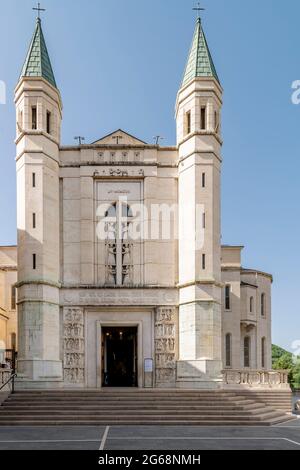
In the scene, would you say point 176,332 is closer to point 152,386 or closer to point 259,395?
point 152,386

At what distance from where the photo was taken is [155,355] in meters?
29.3

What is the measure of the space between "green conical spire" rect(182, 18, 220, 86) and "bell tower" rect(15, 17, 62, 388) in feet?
24.1

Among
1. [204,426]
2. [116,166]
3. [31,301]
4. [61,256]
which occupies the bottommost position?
[204,426]

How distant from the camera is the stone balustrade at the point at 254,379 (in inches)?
1073

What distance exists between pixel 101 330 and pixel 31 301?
421 cm

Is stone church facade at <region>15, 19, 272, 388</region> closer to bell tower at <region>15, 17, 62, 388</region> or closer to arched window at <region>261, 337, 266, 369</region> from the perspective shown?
bell tower at <region>15, 17, 62, 388</region>

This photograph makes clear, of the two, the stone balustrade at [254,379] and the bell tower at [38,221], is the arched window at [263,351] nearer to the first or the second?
the stone balustrade at [254,379]

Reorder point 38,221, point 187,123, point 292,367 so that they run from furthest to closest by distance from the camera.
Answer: point 292,367 → point 187,123 → point 38,221

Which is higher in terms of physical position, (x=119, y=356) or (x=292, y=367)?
(x=119, y=356)

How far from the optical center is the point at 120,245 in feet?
100

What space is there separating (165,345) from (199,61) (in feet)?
49.7

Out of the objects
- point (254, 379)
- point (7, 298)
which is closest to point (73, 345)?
point (254, 379)

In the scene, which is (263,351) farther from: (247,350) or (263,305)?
(263,305)
